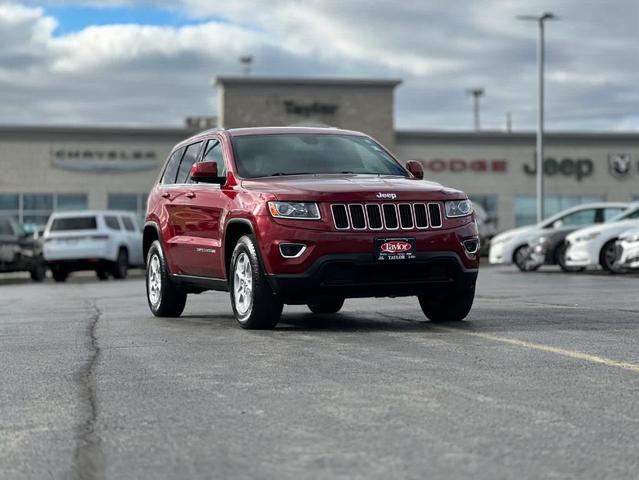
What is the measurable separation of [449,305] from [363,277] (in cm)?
126

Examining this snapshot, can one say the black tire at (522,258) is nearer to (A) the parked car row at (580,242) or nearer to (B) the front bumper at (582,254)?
(A) the parked car row at (580,242)

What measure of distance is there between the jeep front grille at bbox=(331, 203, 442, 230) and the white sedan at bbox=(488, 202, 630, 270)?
51.9ft

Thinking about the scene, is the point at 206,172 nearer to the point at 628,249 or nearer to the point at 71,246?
the point at 628,249

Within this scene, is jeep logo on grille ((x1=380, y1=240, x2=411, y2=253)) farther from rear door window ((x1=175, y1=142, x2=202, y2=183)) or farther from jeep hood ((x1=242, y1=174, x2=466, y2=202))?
rear door window ((x1=175, y1=142, x2=202, y2=183))

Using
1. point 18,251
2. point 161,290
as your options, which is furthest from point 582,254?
point 18,251

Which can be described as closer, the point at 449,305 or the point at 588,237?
the point at 449,305

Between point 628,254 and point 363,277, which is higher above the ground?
point 363,277

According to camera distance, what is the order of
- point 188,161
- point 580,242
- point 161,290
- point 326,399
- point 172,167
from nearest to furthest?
point 326,399 → point 161,290 → point 188,161 → point 172,167 → point 580,242

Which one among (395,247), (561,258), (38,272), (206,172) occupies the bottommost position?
(38,272)

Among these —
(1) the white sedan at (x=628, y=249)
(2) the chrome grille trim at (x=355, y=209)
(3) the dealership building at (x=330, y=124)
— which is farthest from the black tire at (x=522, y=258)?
(3) the dealership building at (x=330, y=124)

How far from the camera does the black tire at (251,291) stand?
10.2 meters

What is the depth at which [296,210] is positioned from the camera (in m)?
10.0

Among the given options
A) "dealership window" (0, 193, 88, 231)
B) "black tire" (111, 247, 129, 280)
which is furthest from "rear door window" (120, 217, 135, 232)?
"dealership window" (0, 193, 88, 231)

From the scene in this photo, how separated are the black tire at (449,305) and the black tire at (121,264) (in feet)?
59.6
